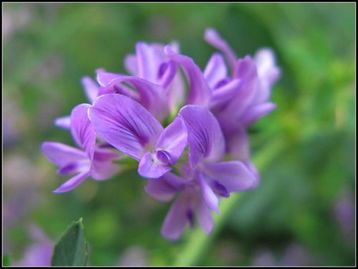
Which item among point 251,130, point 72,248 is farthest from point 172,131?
point 251,130

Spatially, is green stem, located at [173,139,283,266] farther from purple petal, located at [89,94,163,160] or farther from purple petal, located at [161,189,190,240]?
purple petal, located at [89,94,163,160]

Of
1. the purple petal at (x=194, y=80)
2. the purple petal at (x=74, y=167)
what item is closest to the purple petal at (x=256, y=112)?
the purple petal at (x=194, y=80)

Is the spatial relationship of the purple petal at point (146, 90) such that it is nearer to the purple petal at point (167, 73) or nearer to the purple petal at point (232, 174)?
the purple petal at point (167, 73)

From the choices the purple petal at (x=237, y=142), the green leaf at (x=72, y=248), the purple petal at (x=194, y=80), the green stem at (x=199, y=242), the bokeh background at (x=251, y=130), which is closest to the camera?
the green leaf at (x=72, y=248)

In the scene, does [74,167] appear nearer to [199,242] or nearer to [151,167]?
[151,167]

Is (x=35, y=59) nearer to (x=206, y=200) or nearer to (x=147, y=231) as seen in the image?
(x=147, y=231)

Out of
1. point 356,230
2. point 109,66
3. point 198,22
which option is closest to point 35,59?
point 109,66
